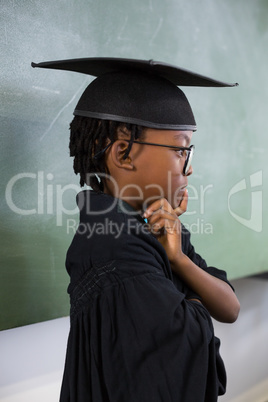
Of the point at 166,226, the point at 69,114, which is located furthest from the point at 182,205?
the point at 69,114

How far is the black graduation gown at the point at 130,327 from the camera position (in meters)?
0.69

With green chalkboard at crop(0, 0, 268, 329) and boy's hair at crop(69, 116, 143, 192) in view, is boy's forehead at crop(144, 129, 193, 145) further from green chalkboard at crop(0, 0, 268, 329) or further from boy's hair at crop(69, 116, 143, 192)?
green chalkboard at crop(0, 0, 268, 329)

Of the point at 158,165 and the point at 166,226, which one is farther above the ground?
the point at 158,165

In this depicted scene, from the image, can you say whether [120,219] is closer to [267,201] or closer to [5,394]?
[5,394]

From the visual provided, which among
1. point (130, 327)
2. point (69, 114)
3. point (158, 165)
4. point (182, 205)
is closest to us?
point (130, 327)

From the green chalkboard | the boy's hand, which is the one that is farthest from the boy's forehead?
the green chalkboard

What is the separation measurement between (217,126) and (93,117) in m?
1.02

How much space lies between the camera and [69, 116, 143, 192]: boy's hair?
0.77 meters

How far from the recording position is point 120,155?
30.9 inches

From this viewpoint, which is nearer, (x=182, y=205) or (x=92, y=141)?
(x=92, y=141)

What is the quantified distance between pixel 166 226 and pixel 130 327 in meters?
0.21

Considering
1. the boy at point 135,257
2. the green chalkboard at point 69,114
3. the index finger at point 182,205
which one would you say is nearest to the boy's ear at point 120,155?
the boy at point 135,257

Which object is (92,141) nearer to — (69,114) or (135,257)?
(135,257)

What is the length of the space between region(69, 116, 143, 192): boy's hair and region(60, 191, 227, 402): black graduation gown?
9 centimetres
